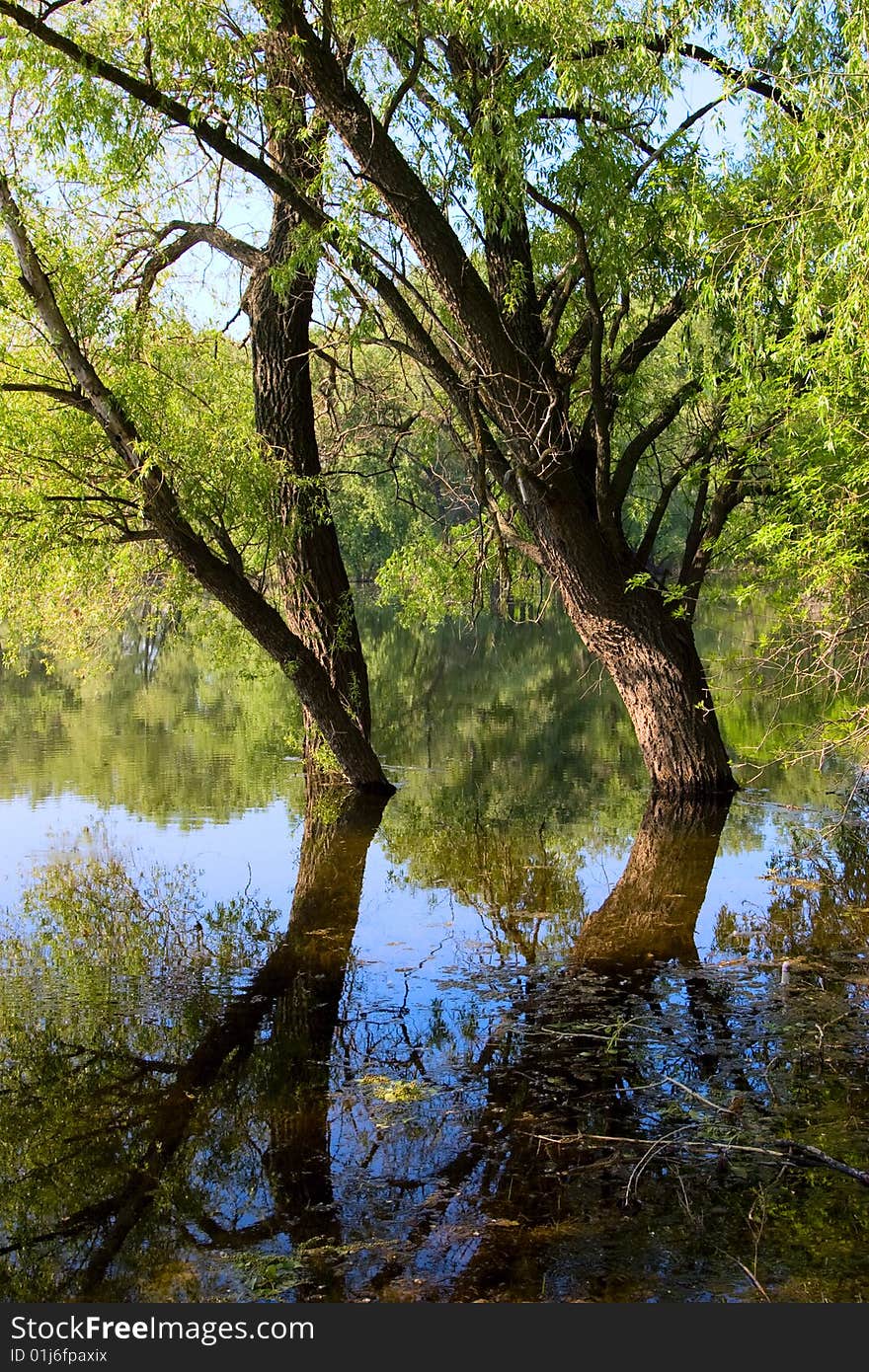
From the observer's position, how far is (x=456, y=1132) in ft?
13.9

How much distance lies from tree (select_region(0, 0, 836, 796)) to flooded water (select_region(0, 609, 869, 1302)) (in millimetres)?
2596

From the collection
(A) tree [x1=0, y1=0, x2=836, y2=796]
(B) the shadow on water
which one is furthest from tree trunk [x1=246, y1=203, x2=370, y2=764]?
(B) the shadow on water

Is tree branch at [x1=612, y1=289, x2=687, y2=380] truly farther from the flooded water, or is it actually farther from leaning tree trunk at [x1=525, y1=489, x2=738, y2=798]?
the flooded water

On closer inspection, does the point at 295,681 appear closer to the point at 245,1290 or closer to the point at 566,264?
the point at 566,264

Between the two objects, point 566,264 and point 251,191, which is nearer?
point 566,264

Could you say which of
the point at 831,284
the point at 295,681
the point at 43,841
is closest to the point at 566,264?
the point at 831,284

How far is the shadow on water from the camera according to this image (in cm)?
→ 342

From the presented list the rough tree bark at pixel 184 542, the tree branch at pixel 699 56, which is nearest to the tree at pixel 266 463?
the rough tree bark at pixel 184 542

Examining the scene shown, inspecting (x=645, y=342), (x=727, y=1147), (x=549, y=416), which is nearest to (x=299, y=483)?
(x=549, y=416)

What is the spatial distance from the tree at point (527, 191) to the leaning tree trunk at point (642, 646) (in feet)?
0.08

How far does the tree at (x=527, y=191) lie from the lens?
7945 millimetres

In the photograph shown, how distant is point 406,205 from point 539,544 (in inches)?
127

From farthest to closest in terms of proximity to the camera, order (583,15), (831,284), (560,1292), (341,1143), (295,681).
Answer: (295,681) → (583,15) → (831,284) → (341,1143) → (560,1292)

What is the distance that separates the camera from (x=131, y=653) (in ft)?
100
